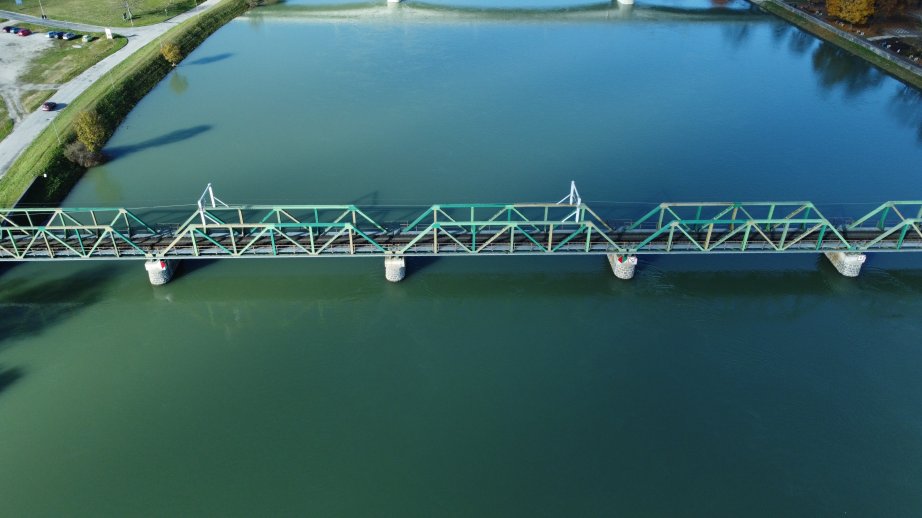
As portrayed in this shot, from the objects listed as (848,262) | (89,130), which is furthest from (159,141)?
(848,262)

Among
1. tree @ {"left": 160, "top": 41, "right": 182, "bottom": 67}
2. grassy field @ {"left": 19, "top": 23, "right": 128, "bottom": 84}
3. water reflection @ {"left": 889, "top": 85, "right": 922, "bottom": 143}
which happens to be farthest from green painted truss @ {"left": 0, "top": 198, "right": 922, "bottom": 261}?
tree @ {"left": 160, "top": 41, "right": 182, "bottom": 67}

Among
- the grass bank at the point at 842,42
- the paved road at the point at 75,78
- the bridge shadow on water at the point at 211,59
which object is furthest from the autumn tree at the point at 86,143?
the grass bank at the point at 842,42

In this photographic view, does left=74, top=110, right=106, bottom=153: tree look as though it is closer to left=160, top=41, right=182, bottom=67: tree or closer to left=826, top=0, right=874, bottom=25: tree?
left=160, top=41, right=182, bottom=67: tree

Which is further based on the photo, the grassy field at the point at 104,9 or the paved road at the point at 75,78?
the grassy field at the point at 104,9

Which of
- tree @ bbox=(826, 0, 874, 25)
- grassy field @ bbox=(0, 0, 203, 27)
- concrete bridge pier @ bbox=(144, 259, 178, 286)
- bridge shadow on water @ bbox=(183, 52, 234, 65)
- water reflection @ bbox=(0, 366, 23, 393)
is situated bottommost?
water reflection @ bbox=(0, 366, 23, 393)

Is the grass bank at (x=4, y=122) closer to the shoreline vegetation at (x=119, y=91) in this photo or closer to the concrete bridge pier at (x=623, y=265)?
the shoreline vegetation at (x=119, y=91)

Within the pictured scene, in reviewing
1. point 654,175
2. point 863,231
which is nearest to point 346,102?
point 654,175
